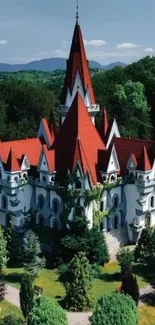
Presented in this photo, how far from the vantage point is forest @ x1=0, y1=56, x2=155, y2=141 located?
8000 centimetres

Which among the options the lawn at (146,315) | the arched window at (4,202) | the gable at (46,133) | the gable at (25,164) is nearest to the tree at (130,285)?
the lawn at (146,315)

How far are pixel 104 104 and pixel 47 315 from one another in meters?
65.0

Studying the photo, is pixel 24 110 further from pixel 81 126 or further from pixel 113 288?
pixel 113 288

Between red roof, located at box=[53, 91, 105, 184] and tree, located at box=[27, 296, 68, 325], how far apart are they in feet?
52.2

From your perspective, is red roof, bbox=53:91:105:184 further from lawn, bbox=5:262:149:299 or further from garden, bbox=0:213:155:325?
lawn, bbox=5:262:149:299

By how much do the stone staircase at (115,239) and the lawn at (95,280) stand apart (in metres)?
1.89

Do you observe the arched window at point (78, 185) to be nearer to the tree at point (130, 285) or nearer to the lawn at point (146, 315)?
the tree at point (130, 285)

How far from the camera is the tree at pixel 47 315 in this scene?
1139 inches

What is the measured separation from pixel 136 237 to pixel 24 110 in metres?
43.0

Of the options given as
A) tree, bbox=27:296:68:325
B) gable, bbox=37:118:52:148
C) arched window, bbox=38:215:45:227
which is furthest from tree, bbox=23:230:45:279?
gable, bbox=37:118:52:148

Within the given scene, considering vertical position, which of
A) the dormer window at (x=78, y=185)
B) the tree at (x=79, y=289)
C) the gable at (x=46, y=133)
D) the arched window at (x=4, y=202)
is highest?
the gable at (x=46, y=133)

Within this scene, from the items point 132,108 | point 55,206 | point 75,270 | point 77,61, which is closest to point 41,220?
point 55,206

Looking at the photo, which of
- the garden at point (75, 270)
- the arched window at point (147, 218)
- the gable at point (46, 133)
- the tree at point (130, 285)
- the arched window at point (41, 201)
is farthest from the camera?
the gable at point (46, 133)

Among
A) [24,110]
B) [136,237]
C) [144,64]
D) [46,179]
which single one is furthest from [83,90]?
[144,64]
